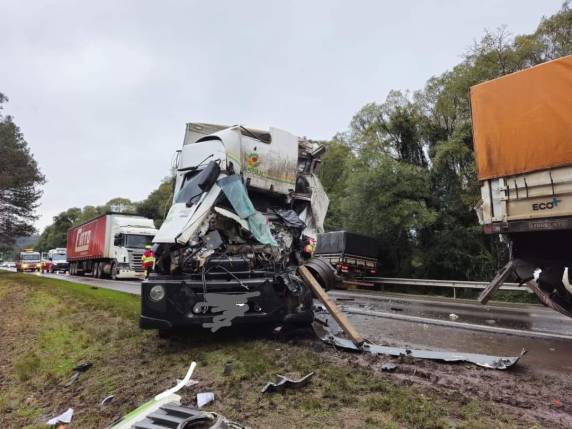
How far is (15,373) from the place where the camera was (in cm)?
561

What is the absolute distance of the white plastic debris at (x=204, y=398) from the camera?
3159mm

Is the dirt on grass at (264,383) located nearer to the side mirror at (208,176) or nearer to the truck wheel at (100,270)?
the side mirror at (208,176)

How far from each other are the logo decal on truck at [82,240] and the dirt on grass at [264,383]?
71.9 ft

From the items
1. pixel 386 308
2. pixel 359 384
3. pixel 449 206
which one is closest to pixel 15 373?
pixel 359 384

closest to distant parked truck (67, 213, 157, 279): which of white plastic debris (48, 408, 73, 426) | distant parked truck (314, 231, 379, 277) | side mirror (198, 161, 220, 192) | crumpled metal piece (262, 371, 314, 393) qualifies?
distant parked truck (314, 231, 379, 277)

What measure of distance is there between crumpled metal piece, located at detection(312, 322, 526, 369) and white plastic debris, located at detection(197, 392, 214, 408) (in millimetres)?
1773

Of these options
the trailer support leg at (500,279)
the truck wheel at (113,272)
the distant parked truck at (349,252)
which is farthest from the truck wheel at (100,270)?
the trailer support leg at (500,279)

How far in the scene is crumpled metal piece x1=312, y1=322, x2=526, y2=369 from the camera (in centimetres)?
380

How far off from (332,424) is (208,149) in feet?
13.8

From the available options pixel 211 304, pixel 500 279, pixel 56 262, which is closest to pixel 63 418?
pixel 211 304

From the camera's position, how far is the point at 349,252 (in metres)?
17.2

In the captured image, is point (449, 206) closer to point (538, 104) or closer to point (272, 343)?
point (538, 104)

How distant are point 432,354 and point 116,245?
18.5m

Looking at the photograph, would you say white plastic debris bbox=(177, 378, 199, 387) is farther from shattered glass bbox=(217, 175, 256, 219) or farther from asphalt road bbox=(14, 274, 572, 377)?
asphalt road bbox=(14, 274, 572, 377)
